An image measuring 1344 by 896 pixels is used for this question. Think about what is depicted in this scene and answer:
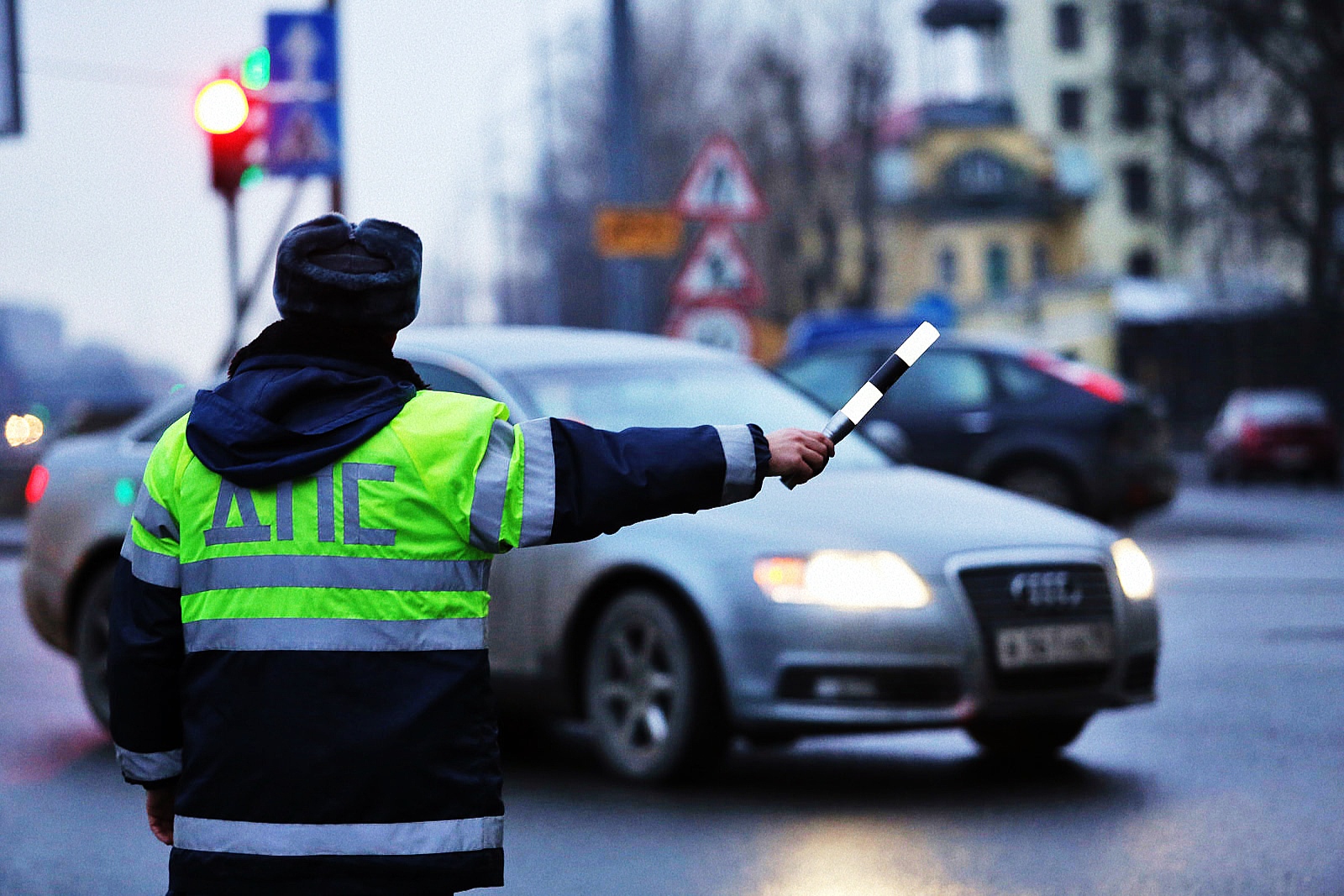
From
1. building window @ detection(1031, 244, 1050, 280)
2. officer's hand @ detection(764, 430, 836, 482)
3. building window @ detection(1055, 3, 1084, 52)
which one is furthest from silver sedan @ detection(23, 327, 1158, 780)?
building window @ detection(1055, 3, 1084, 52)

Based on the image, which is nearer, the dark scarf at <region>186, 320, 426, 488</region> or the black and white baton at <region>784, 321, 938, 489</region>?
the dark scarf at <region>186, 320, 426, 488</region>

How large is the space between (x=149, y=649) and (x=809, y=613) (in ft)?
12.4

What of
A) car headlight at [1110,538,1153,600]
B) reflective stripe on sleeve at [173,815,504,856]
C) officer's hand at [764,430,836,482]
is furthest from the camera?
car headlight at [1110,538,1153,600]

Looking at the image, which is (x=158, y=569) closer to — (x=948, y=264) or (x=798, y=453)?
(x=798, y=453)

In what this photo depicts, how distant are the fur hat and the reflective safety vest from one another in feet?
0.56

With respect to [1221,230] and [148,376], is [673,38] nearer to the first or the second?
[1221,230]

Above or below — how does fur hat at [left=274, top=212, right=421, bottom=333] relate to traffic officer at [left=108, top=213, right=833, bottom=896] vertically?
above

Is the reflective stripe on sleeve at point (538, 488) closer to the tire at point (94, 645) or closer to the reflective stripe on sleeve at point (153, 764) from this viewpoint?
the reflective stripe on sleeve at point (153, 764)

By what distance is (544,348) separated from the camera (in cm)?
811

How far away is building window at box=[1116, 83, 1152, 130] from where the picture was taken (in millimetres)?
37344

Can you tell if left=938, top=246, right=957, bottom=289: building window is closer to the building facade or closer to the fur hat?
the building facade

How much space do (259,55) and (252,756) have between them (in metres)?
11.7

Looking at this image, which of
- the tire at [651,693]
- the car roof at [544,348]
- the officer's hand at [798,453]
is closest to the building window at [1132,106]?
the car roof at [544,348]

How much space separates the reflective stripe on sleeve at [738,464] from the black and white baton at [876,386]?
0.33 ft
